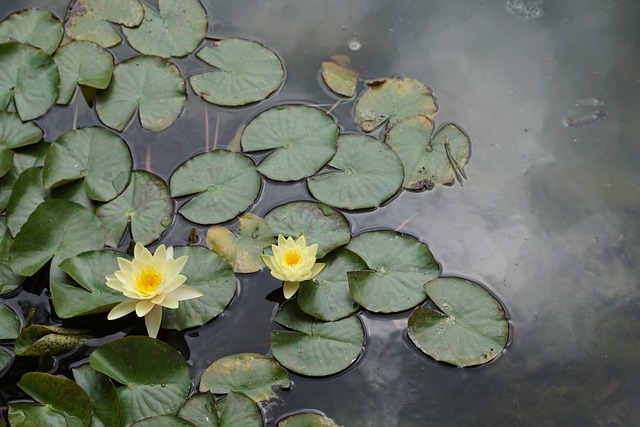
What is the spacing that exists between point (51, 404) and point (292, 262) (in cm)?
93

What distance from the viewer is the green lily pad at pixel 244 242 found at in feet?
8.42

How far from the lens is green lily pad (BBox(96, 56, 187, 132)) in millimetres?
2938

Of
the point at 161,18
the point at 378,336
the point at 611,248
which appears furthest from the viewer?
the point at 161,18

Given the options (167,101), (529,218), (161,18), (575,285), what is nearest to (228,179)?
(167,101)

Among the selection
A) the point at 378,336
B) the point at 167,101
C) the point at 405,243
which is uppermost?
the point at 167,101

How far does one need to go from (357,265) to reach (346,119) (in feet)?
2.48

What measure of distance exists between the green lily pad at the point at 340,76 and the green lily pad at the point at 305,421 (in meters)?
1.45

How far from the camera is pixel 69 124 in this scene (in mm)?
2959

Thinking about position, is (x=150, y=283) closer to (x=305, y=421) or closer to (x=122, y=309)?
(x=122, y=309)

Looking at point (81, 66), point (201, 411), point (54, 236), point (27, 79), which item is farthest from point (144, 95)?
point (201, 411)

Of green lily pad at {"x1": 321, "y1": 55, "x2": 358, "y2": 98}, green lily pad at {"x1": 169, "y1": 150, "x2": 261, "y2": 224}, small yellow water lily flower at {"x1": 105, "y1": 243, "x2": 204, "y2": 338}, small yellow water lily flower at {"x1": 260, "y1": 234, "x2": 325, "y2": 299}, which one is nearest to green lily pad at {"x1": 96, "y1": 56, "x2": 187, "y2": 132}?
green lily pad at {"x1": 169, "y1": 150, "x2": 261, "y2": 224}

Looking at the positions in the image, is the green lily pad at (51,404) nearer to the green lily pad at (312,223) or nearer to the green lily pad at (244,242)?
the green lily pad at (244,242)

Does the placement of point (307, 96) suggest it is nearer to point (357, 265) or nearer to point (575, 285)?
point (357, 265)

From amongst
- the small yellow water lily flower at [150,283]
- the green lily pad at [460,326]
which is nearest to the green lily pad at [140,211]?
the small yellow water lily flower at [150,283]
